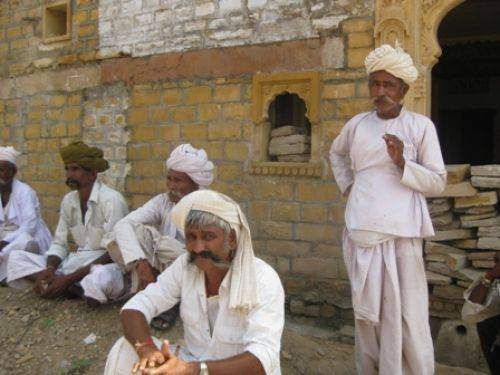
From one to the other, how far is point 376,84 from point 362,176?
52cm

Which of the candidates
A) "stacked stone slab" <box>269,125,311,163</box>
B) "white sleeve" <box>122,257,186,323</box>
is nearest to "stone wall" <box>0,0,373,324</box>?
"stacked stone slab" <box>269,125,311,163</box>

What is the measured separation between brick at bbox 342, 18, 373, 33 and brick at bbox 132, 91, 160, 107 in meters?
2.15

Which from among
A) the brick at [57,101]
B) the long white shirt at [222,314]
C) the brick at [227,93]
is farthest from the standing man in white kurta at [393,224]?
the brick at [57,101]

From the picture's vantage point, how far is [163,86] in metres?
6.03

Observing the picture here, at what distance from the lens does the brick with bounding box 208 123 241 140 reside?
550cm

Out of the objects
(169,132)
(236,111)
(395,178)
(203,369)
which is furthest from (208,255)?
(169,132)

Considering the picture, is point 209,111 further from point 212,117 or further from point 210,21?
point 210,21

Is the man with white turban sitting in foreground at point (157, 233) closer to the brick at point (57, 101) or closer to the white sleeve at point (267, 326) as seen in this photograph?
the white sleeve at point (267, 326)

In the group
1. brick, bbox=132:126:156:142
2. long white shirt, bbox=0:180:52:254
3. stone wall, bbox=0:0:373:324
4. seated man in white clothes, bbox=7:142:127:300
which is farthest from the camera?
brick, bbox=132:126:156:142

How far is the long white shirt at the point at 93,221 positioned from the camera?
451cm

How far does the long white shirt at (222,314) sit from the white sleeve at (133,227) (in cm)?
113

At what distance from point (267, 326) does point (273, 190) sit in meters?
2.98

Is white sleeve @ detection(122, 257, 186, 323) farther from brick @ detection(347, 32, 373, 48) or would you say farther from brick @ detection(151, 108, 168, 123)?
brick @ detection(151, 108, 168, 123)

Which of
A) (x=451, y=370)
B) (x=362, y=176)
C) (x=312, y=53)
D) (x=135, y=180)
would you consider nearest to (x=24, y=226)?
(x=135, y=180)
